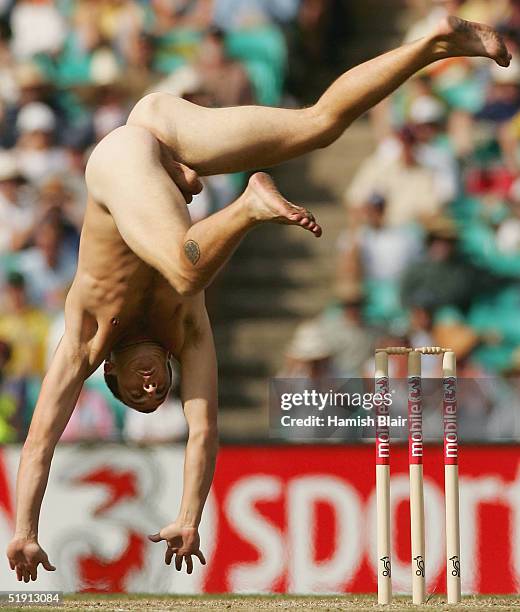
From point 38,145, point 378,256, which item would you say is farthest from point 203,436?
point 38,145

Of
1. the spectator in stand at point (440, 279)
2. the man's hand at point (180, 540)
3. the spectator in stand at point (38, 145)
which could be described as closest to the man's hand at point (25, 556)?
the man's hand at point (180, 540)

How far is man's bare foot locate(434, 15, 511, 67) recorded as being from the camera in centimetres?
577

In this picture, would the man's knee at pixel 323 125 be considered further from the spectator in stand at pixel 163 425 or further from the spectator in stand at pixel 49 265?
the spectator in stand at pixel 49 265

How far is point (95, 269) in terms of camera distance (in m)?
6.30

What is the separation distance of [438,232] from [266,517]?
2.85 m

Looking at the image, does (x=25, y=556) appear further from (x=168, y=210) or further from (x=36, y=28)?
(x=36, y=28)

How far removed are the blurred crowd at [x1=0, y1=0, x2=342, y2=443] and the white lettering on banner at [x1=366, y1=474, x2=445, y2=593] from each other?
2014 mm

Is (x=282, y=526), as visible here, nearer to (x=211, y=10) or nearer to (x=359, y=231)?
(x=359, y=231)

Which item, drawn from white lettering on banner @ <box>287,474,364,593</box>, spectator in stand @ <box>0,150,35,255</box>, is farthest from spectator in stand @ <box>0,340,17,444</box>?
white lettering on banner @ <box>287,474,364,593</box>

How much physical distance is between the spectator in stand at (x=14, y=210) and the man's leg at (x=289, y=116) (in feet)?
15.9

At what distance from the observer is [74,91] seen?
468 inches

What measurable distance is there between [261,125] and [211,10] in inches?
241

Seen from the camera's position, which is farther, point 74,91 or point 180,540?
point 74,91

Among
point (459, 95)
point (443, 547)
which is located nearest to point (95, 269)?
point (443, 547)
